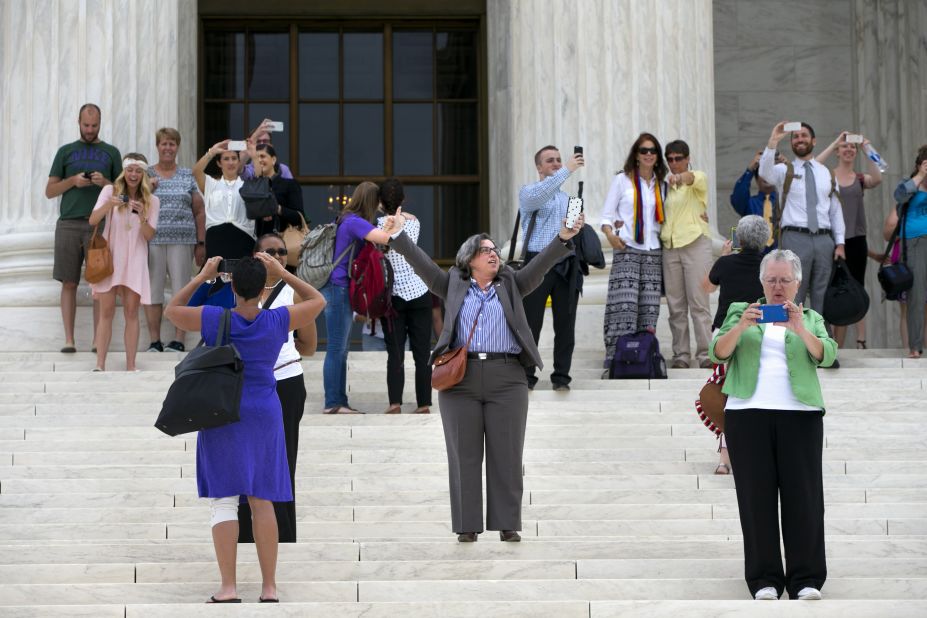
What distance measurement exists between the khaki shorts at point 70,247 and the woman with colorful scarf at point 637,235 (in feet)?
14.5

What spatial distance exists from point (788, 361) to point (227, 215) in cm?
679

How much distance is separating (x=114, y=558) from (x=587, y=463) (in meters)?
3.32

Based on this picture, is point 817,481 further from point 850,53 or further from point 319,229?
point 850,53

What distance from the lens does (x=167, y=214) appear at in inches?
587

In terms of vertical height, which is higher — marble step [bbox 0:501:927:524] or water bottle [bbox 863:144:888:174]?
water bottle [bbox 863:144:888:174]

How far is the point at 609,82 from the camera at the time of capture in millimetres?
16156

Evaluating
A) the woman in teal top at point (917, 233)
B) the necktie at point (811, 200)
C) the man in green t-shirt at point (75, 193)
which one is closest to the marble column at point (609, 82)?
the necktie at point (811, 200)

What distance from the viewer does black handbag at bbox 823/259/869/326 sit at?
1389 cm

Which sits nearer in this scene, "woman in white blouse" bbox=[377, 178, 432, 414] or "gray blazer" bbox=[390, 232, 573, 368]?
"gray blazer" bbox=[390, 232, 573, 368]

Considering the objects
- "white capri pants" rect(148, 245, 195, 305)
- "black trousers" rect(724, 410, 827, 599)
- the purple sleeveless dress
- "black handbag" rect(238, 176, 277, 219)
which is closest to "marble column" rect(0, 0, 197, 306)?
"white capri pants" rect(148, 245, 195, 305)

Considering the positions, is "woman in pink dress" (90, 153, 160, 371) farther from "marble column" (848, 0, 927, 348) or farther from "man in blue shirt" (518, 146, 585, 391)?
"marble column" (848, 0, 927, 348)

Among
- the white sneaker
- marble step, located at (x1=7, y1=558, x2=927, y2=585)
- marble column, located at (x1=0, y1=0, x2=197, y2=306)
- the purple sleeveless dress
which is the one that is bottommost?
the white sneaker

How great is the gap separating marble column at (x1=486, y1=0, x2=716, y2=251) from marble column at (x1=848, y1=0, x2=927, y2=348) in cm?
473

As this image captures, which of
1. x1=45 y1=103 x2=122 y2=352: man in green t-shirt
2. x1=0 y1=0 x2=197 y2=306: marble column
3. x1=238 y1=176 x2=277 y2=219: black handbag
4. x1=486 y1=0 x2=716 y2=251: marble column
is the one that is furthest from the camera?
x1=486 y1=0 x2=716 y2=251: marble column
